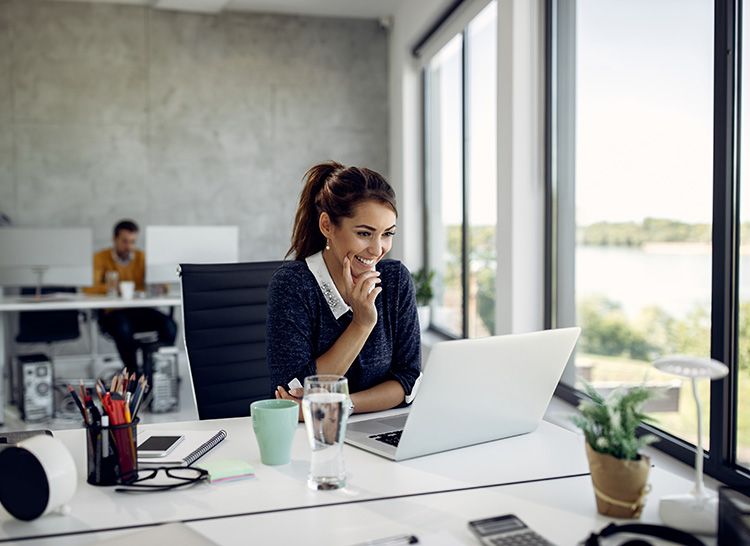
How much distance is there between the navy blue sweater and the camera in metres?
1.66

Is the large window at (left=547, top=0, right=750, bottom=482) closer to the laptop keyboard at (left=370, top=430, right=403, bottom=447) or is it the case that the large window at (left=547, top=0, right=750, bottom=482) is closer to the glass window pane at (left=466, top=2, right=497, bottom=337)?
the glass window pane at (left=466, top=2, right=497, bottom=337)

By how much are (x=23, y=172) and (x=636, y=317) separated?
480 centimetres

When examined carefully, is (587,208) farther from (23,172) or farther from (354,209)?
(23,172)

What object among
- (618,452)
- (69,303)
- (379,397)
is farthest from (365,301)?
(69,303)

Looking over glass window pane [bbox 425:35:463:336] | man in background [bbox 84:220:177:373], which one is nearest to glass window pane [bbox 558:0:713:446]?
glass window pane [bbox 425:35:463:336]

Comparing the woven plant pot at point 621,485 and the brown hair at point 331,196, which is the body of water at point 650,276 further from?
the woven plant pot at point 621,485

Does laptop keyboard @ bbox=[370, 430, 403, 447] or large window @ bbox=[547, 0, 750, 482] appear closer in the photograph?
laptop keyboard @ bbox=[370, 430, 403, 447]

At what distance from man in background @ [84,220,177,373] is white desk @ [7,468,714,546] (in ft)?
12.6

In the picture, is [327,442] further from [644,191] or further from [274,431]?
[644,191]

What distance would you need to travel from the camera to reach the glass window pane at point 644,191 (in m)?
2.12

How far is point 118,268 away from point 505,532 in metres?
Answer: 4.66

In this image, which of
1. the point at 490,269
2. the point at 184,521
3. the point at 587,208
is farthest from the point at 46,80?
the point at 184,521

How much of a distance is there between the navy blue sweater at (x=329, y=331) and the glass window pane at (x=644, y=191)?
0.70 meters

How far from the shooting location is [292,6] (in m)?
5.64
